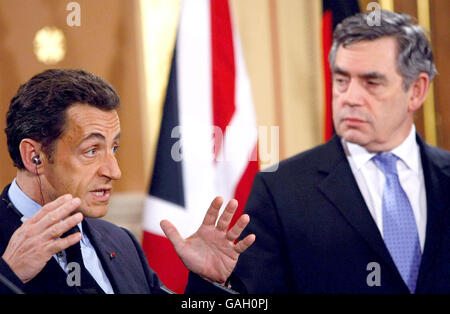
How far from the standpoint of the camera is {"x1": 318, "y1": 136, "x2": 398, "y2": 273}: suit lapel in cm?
233

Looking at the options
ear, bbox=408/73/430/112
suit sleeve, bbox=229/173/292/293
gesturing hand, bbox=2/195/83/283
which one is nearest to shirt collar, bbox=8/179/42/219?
gesturing hand, bbox=2/195/83/283

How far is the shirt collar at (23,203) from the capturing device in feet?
6.13

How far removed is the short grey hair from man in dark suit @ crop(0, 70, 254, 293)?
976 mm

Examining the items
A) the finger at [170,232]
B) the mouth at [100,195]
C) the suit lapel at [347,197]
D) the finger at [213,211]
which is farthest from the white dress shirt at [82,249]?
the suit lapel at [347,197]

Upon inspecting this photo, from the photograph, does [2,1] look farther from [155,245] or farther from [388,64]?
[388,64]

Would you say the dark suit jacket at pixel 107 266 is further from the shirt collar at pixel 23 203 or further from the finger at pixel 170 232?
the finger at pixel 170 232

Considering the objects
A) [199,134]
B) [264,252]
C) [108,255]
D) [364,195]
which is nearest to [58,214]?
[108,255]

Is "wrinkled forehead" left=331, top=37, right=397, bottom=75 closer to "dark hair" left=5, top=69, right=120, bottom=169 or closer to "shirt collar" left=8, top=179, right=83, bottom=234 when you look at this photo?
"dark hair" left=5, top=69, right=120, bottom=169

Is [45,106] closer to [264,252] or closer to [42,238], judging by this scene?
[42,238]

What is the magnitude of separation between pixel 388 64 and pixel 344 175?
1.55 ft

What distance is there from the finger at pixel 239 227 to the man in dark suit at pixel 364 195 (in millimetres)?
423

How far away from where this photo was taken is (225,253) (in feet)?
6.45

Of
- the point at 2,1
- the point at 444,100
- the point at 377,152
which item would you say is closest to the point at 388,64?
the point at 377,152

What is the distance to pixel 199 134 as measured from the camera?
300 centimetres
